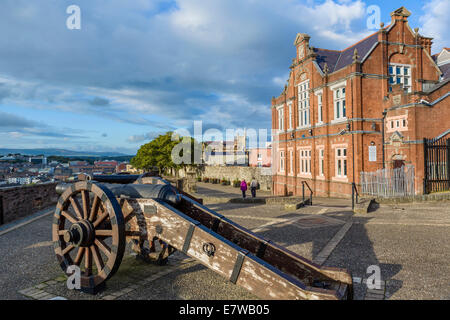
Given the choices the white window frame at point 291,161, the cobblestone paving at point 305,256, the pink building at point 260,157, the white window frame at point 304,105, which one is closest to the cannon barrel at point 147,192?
the cobblestone paving at point 305,256

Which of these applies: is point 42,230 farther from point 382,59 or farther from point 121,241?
point 382,59

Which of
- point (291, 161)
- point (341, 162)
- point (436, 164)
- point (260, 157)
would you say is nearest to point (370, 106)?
point (341, 162)

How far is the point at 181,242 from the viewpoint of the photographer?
3.80 meters

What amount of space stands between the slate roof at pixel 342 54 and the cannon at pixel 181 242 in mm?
16949

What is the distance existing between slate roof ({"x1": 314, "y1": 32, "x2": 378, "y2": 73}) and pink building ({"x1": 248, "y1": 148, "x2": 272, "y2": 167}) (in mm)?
32260

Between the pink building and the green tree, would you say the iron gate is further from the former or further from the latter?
the pink building

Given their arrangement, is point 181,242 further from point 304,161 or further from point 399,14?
point 399,14

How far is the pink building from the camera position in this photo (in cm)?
5478

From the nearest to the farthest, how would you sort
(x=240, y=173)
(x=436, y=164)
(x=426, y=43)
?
(x=436, y=164) → (x=426, y=43) → (x=240, y=173)

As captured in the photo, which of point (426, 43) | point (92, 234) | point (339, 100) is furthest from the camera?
point (426, 43)

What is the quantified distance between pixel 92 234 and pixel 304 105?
1910cm

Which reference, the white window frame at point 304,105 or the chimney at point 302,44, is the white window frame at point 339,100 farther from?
the chimney at point 302,44

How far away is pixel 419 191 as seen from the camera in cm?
1384
